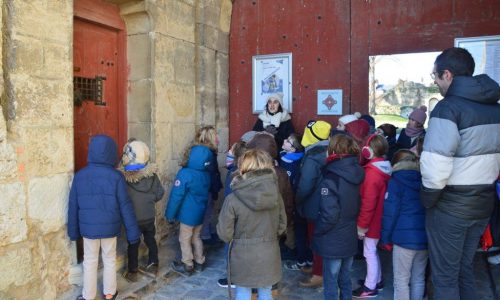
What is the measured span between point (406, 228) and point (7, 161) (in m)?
2.85

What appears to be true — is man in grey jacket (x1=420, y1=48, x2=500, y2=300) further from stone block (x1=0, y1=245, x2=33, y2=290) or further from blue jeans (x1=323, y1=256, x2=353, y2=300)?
stone block (x1=0, y1=245, x2=33, y2=290)

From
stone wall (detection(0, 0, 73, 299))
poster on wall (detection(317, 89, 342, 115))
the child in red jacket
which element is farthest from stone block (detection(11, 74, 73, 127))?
poster on wall (detection(317, 89, 342, 115))

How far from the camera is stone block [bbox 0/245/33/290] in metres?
2.86

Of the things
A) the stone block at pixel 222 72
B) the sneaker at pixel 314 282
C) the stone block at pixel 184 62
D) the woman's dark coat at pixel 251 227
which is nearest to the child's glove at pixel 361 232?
the sneaker at pixel 314 282

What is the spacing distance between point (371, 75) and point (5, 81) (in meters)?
3.79

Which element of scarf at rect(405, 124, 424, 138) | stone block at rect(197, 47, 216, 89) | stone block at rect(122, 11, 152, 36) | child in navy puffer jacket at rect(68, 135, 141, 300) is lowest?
child in navy puffer jacket at rect(68, 135, 141, 300)

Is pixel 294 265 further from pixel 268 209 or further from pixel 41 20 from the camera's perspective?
pixel 41 20

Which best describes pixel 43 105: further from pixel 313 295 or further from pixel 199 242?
pixel 313 295

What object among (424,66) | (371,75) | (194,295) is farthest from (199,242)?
(424,66)

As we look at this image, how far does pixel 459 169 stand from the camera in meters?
2.69

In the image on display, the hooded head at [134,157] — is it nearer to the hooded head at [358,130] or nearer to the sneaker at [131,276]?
the sneaker at [131,276]

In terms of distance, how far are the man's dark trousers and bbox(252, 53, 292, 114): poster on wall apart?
113 inches

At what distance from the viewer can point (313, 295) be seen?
3.73 m

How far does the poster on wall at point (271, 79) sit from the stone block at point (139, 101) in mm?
1666
